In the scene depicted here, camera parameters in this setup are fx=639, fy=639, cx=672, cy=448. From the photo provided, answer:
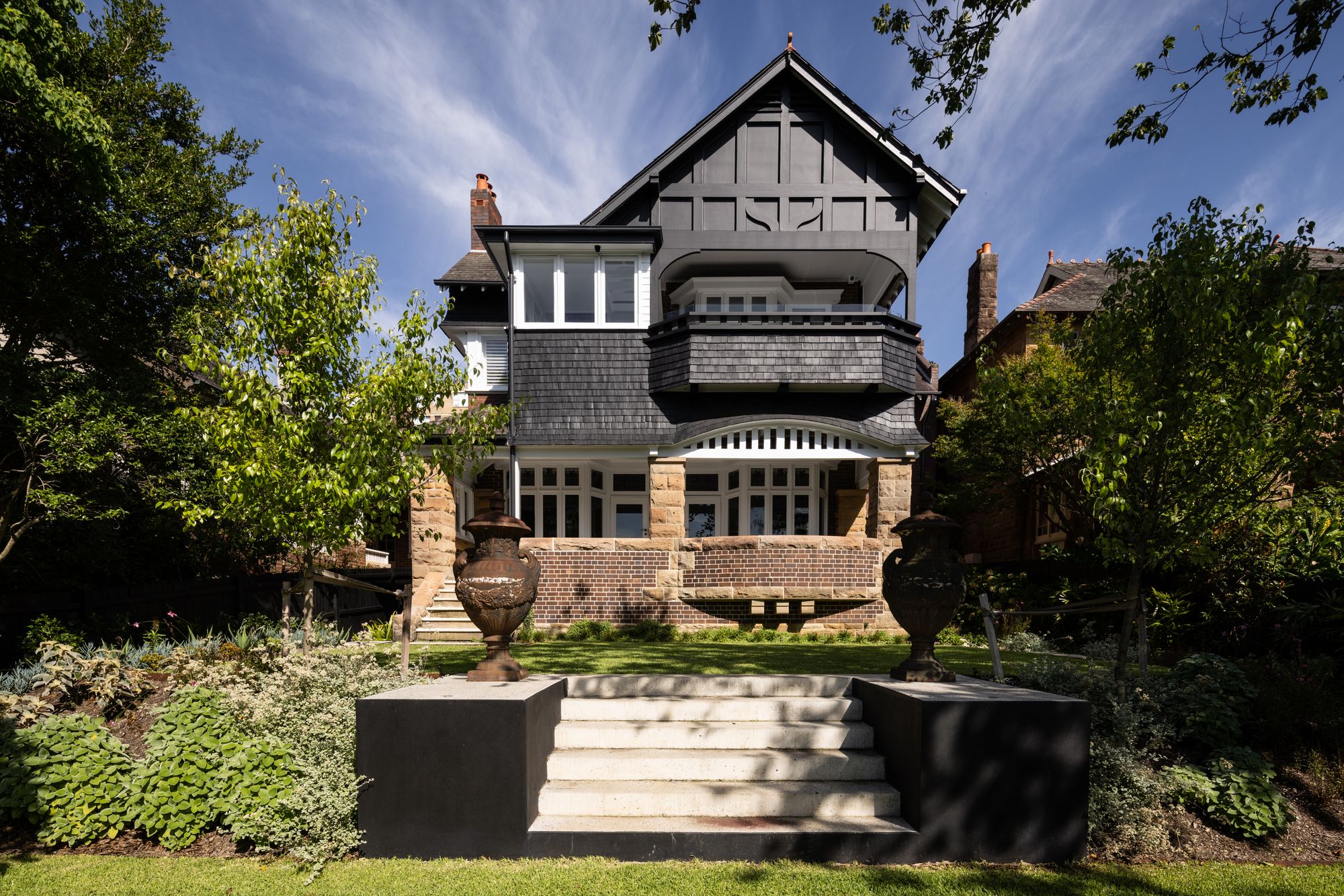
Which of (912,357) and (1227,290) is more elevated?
(912,357)

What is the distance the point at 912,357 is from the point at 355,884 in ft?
42.2

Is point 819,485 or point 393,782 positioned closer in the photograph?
point 393,782

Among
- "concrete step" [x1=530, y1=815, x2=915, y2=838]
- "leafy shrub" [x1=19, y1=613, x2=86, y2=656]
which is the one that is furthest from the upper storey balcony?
"leafy shrub" [x1=19, y1=613, x2=86, y2=656]

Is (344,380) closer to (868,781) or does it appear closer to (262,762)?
(262,762)

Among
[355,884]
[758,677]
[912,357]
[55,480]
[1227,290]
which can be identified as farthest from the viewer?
[912,357]

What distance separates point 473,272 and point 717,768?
1491cm

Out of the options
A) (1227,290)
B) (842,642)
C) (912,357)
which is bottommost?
(842,642)

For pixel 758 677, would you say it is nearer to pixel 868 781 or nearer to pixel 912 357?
pixel 868 781

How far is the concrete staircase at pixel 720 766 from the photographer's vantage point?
4473 millimetres

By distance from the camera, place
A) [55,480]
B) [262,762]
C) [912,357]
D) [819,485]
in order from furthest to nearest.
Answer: [819,485] → [912,357] → [55,480] → [262,762]

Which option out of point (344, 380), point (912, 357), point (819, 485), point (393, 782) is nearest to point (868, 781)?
point (393, 782)

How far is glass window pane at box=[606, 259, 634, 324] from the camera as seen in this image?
14.2 metres

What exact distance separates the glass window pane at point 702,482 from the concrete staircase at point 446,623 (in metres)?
6.56

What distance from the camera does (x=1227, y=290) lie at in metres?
5.11
